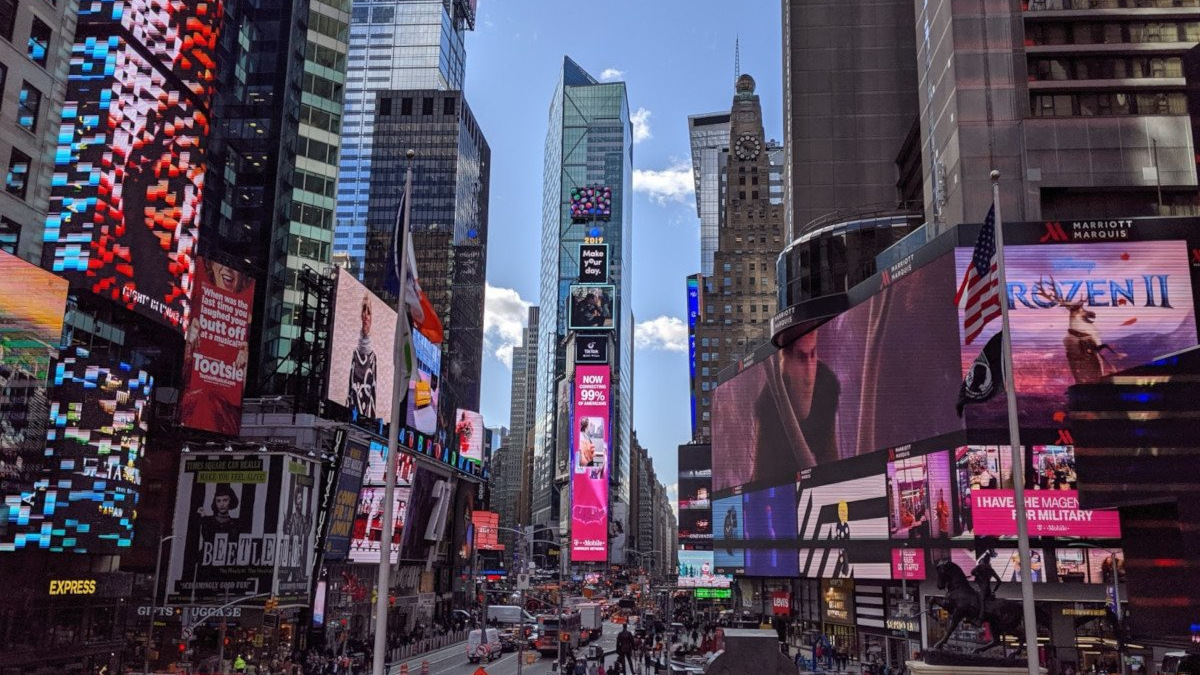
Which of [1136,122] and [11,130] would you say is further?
[1136,122]

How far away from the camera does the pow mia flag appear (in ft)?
70.7

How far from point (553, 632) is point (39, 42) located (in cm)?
4863

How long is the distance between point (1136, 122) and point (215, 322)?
54.6m

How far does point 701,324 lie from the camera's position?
189500 millimetres

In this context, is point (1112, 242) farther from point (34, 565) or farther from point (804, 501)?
point (34, 565)

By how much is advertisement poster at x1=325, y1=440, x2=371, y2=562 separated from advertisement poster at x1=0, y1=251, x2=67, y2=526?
23888 millimetres

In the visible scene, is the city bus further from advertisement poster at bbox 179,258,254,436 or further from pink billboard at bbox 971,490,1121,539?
pink billboard at bbox 971,490,1121,539

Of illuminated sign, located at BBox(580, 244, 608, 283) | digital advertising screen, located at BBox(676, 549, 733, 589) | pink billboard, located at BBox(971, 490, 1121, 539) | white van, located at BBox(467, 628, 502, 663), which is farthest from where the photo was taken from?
illuminated sign, located at BBox(580, 244, 608, 283)

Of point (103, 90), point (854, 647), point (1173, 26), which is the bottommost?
point (854, 647)

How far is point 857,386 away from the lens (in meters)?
68.1

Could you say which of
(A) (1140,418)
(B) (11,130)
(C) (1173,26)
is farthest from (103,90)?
(C) (1173,26)

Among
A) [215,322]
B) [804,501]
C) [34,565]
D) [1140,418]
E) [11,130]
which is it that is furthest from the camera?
[804,501]

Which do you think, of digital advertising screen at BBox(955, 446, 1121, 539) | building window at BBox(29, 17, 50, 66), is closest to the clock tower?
digital advertising screen at BBox(955, 446, 1121, 539)

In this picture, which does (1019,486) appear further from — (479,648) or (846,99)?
(846,99)
